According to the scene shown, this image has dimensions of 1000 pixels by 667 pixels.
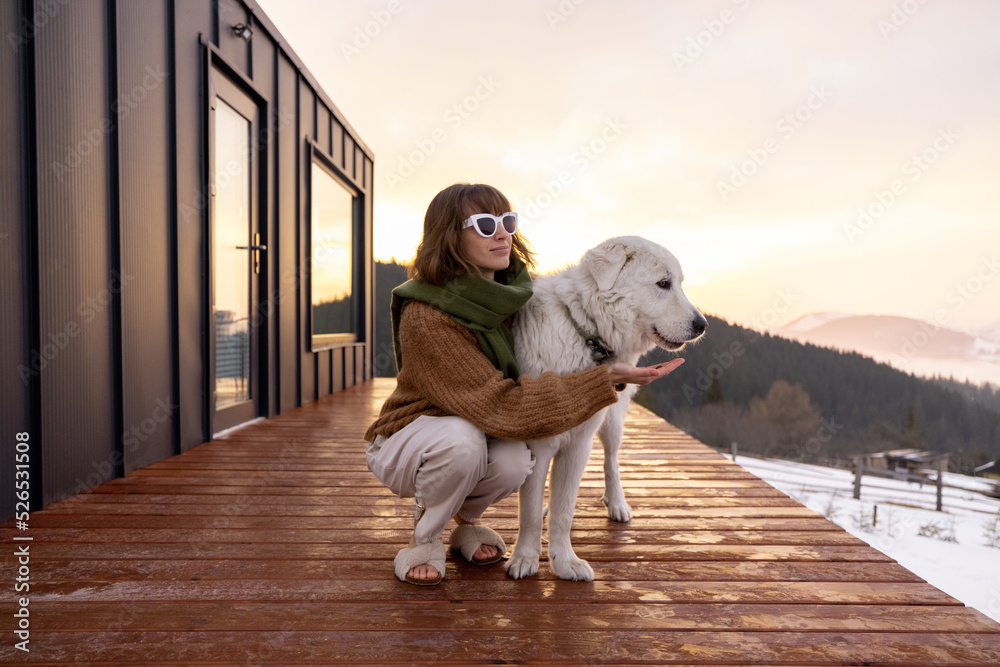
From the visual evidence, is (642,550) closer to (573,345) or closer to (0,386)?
(573,345)

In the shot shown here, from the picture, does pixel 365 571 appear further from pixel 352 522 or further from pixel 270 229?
pixel 270 229

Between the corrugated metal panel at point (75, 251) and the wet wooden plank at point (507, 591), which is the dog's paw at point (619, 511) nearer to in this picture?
the wet wooden plank at point (507, 591)

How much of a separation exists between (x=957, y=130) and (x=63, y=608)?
8932mm

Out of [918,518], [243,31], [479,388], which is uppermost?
[243,31]

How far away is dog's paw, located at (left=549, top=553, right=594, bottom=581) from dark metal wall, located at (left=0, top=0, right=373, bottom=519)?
2.44m

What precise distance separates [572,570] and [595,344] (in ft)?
2.68

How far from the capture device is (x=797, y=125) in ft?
18.0

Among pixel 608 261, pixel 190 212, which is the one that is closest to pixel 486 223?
pixel 608 261

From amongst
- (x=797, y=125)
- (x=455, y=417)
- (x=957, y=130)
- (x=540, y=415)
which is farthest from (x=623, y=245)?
(x=957, y=130)

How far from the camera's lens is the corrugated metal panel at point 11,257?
237cm

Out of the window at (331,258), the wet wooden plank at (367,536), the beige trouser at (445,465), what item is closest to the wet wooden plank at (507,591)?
the beige trouser at (445,465)

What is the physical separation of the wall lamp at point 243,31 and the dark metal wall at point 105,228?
7cm

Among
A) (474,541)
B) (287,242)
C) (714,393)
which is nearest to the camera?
(474,541)

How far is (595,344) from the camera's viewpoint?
6.48 feet
